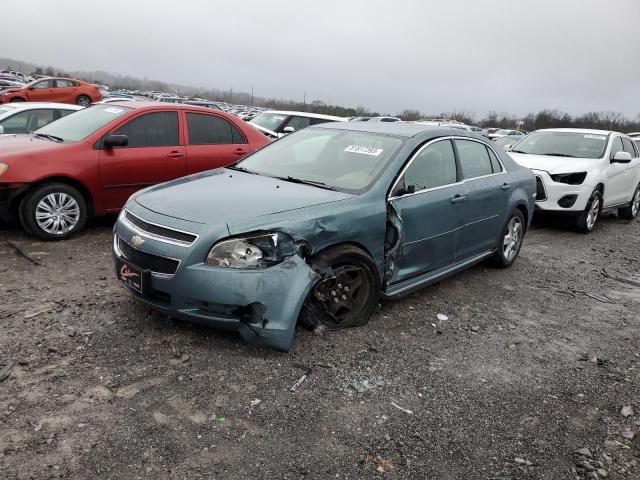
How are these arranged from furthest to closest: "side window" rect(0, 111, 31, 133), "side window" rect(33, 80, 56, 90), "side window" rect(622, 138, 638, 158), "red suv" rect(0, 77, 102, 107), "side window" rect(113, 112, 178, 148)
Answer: "side window" rect(33, 80, 56, 90) < "red suv" rect(0, 77, 102, 107) < "side window" rect(622, 138, 638, 158) < "side window" rect(0, 111, 31, 133) < "side window" rect(113, 112, 178, 148)

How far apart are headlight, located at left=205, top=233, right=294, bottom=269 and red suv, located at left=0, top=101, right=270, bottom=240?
3202mm

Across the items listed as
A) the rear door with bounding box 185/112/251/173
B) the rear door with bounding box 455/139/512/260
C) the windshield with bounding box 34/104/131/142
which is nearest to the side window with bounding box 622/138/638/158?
the rear door with bounding box 455/139/512/260

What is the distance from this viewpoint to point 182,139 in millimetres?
6734

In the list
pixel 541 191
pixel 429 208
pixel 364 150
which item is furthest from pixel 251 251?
pixel 541 191

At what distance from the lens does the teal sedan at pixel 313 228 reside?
3438mm

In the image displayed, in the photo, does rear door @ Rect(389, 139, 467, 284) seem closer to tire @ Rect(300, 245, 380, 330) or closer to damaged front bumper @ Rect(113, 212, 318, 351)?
tire @ Rect(300, 245, 380, 330)

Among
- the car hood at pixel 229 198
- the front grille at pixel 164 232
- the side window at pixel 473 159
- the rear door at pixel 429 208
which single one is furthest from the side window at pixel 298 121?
the front grille at pixel 164 232

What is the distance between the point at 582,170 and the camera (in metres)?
8.31

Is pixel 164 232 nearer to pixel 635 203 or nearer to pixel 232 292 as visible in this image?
pixel 232 292

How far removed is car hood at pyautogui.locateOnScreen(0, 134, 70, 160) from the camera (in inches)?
220

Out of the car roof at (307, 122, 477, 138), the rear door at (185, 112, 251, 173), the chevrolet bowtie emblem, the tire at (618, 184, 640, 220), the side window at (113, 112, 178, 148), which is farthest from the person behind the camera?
the tire at (618, 184, 640, 220)

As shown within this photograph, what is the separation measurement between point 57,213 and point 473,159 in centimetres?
448

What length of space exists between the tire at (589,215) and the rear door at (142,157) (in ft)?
20.1

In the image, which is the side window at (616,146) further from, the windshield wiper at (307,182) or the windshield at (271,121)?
the windshield at (271,121)
